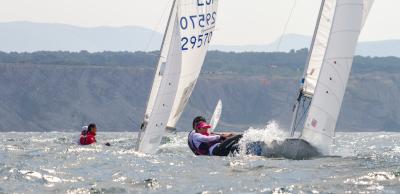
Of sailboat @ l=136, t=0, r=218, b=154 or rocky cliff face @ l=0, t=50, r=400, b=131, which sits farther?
rocky cliff face @ l=0, t=50, r=400, b=131

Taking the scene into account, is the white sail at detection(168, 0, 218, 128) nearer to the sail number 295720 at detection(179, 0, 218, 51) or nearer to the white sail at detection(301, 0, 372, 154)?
the sail number 295720 at detection(179, 0, 218, 51)

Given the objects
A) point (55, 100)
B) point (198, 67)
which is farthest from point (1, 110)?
point (198, 67)

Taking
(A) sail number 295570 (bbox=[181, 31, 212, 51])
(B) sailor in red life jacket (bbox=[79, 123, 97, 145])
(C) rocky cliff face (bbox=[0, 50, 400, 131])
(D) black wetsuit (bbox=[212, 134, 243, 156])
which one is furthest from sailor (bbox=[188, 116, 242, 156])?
(C) rocky cliff face (bbox=[0, 50, 400, 131])

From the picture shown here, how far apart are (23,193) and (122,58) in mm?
146599

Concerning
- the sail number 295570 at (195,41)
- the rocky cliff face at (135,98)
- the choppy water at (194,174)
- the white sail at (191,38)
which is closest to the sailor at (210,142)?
the choppy water at (194,174)

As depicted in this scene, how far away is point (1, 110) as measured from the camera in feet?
388

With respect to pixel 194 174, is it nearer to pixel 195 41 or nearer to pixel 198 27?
pixel 195 41

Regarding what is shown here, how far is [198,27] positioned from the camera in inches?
1070

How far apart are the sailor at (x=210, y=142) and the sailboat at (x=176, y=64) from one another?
786mm

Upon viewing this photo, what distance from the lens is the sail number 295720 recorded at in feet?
86.3

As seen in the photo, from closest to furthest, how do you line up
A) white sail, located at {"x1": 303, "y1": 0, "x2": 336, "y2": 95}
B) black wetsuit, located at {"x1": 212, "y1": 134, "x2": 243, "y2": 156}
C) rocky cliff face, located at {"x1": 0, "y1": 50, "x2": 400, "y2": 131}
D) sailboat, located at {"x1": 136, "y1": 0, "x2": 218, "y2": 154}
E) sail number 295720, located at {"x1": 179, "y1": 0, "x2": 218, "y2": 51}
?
black wetsuit, located at {"x1": 212, "y1": 134, "x2": 243, "y2": 156}
white sail, located at {"x1": 303, "y1": 0, "x2": 336, "y2": 95}
sailboat, located at {"x1": 136, "y1": 0, "x2": 218, "y2": 154}
sail number 295720, located at {"x1": 179, "y1": 0, "x2": 218, "y2": 51}
rocky cliff face, located at {"x1": 0, "y1": 50, "x2": 400, "y2": 131}

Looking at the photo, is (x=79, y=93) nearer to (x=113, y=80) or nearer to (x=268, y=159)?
(x=113, y=80)

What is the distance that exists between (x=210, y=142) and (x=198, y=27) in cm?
464

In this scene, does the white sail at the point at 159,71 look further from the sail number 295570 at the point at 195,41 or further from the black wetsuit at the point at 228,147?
the black wetsuit at the point at 228,147
